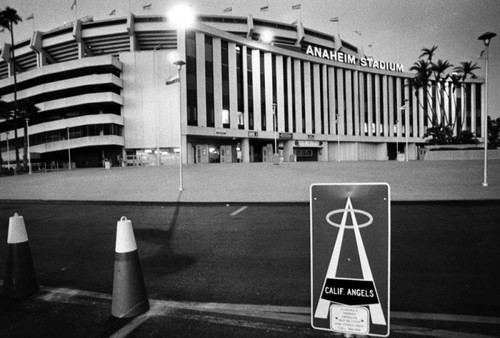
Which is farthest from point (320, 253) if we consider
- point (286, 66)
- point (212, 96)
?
point (286, 66)

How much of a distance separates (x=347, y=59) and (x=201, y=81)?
33.6 meters

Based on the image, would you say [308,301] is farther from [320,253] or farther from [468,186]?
[468,186]

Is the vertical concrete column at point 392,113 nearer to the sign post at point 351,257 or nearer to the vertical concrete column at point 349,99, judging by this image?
the vertical concrete column at point 349,99

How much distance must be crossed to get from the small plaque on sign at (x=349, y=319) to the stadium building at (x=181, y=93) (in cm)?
3761

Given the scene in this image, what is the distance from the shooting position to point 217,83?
42.0m

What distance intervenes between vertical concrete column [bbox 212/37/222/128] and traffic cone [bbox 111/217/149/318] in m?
39.4

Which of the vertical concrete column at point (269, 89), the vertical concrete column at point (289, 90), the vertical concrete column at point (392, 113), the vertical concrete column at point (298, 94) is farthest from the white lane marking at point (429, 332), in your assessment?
the vertical concrete column at point (392, 113)

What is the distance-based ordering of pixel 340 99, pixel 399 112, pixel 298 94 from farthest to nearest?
pixel 399 112 < pixel 340 99 < pixel 298 94

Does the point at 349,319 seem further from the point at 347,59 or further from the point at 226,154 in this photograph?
the point at 347,59

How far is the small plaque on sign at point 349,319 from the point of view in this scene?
2.09 meters

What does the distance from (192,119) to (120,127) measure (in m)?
12.3

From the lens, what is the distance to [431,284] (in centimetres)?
346

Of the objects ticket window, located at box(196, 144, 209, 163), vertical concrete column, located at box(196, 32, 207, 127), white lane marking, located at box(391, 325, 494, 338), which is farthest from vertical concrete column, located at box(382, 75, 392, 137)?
white lane marking, located at box(391, 325, 494, 338)

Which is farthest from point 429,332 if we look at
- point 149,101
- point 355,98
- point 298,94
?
point 355,98
